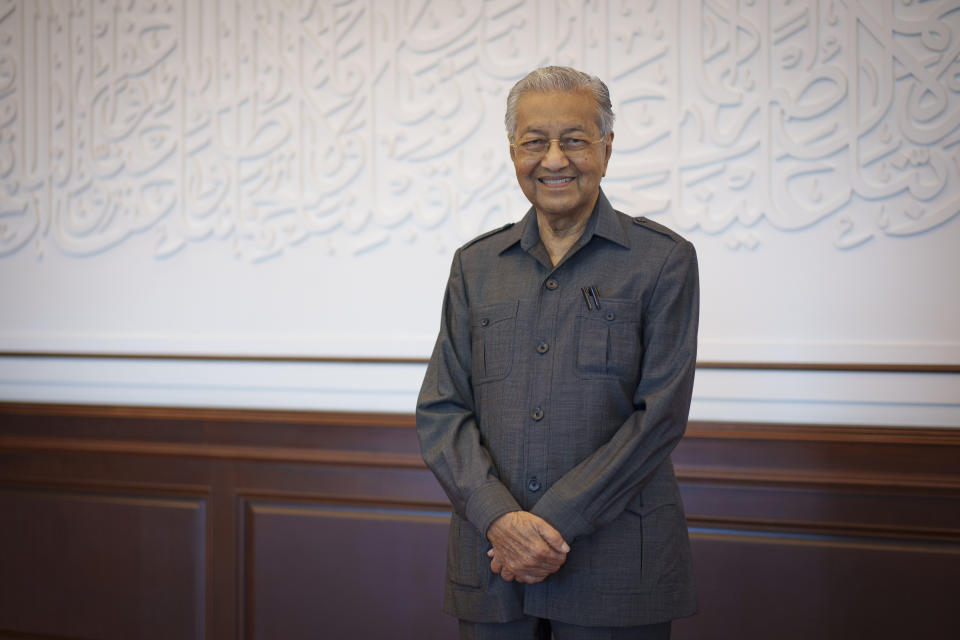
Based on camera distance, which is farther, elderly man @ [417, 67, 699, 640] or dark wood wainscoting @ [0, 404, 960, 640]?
dark wood wainscoting @ [0, 404, 960, 640]

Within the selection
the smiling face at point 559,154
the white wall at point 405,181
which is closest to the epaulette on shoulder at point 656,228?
the smiling face at point 559,154

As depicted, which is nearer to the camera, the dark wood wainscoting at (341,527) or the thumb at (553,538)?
the thumb at (553,538)

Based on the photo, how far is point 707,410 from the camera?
85.2 inches

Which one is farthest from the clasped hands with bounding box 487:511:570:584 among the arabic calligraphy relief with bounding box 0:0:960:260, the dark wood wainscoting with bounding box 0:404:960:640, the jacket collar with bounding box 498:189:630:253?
the arabic calligraphy relief with bounding box 0:0:960:260

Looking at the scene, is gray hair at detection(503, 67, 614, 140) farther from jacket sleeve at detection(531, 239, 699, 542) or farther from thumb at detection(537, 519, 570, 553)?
thumb at detection(537, 519, 570, 553)

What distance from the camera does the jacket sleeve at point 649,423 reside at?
1.30m

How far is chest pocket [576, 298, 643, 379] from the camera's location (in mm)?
1400

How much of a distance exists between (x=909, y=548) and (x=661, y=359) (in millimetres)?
1071

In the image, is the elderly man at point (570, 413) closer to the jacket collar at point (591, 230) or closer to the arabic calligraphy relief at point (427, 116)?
the jacket collar at point (591, 230)

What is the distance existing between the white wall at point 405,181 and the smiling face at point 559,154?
80 centimetres

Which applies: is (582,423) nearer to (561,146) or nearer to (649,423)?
(649,423)

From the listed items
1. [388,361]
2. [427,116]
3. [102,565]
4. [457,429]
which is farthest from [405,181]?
[102,565]

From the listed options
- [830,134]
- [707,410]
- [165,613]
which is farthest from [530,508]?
[165,613]

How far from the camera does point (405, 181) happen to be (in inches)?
93.5
